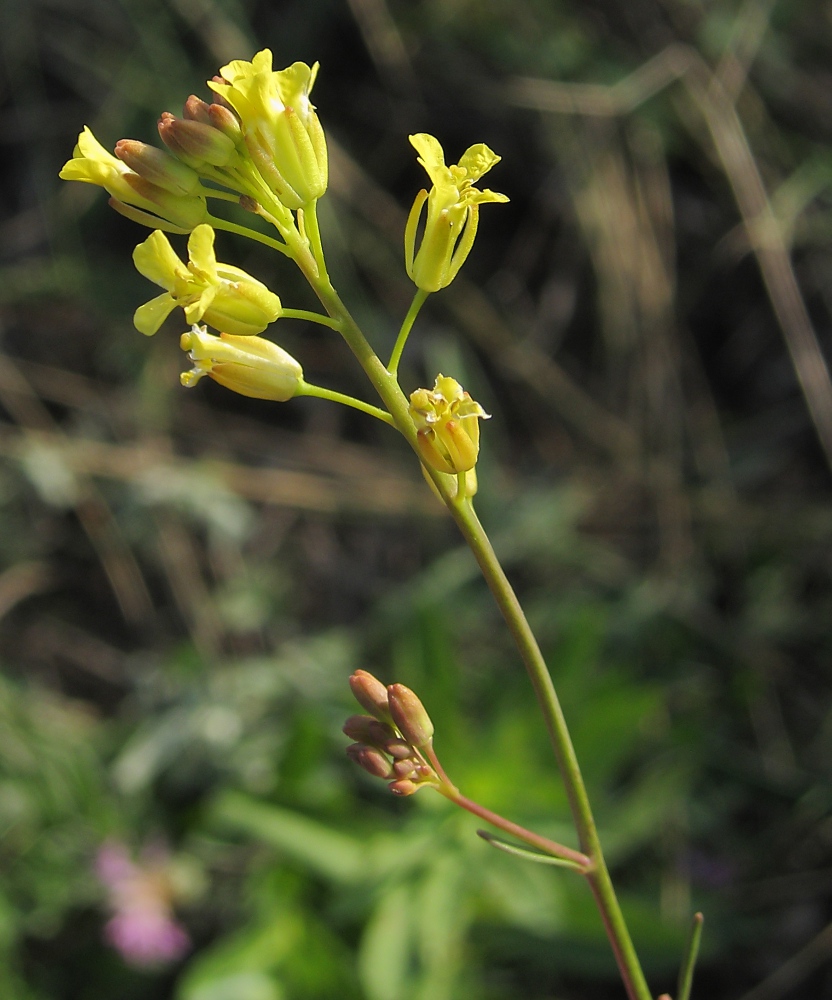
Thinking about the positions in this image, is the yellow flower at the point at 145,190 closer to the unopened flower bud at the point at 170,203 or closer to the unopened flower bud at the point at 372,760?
the unopened flower bud at the point at 170,203

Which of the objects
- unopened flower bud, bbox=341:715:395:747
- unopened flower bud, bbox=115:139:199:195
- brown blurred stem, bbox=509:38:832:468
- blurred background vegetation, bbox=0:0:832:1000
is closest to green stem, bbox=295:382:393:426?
unopened flower bud, bbox=115:139:199:195

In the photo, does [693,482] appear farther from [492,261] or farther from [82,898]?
[82,898]

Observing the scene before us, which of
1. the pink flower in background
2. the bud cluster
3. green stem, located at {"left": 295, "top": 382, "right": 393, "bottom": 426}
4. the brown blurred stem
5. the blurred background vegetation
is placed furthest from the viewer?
the brown blurred stem

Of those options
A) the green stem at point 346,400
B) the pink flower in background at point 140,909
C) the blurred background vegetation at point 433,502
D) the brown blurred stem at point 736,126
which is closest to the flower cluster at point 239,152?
the green stem at point 346,400

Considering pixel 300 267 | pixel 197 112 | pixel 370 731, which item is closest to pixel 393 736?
pixel 370 731

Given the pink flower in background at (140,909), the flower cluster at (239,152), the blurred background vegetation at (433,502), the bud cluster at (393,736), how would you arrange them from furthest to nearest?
the blurred background vegetation at (433,502) → the pink flower in background at (140,909) → the bud cluster at (393,736) → the flower cluster at (239,152)

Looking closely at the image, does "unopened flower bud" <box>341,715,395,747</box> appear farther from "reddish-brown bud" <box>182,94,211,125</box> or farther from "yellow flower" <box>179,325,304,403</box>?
"reddish-brown bud" <box>182,94,211,125</box>
